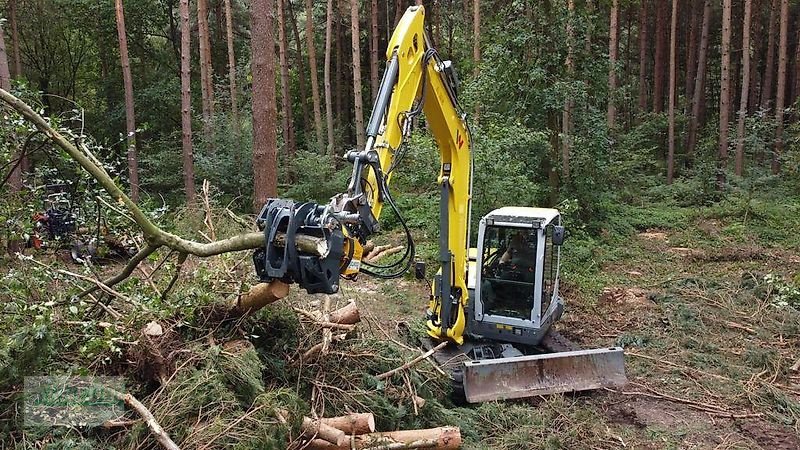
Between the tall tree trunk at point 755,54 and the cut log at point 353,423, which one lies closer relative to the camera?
the cut log at point 353,423

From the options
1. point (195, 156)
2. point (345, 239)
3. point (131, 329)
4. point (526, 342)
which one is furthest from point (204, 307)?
point (195, 156)

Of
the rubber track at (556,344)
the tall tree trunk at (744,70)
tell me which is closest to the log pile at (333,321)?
the rubber track at (556,344)

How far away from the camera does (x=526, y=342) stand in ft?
21.8

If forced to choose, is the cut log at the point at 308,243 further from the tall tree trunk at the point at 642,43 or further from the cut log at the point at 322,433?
the tall tree trunk at the point at 642,43

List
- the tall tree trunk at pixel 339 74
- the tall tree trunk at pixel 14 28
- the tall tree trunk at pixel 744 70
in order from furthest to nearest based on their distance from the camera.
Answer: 1. the tall tree trunk at pixel 339 74
2. the tall tree trunk at pixel 14 28
3. the tall tree trunk at pixel 744 70

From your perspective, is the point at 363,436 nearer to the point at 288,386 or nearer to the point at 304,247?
the point at 288,386

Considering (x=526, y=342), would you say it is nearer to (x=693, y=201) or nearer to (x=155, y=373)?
(x=155, y=373)

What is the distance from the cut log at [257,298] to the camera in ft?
13.5

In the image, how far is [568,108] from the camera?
41.4 ft

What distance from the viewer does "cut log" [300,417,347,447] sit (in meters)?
4.18

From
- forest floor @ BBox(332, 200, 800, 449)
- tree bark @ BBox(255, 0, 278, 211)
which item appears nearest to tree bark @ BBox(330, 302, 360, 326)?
forest floor @ BBox(332, 200, 800, 449)

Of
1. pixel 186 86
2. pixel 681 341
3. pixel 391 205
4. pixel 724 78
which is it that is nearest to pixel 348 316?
pixel 391 205

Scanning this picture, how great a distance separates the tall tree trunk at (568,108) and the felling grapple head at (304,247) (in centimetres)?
974

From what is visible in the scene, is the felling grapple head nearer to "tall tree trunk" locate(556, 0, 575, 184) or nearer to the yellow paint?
the yellow paint
